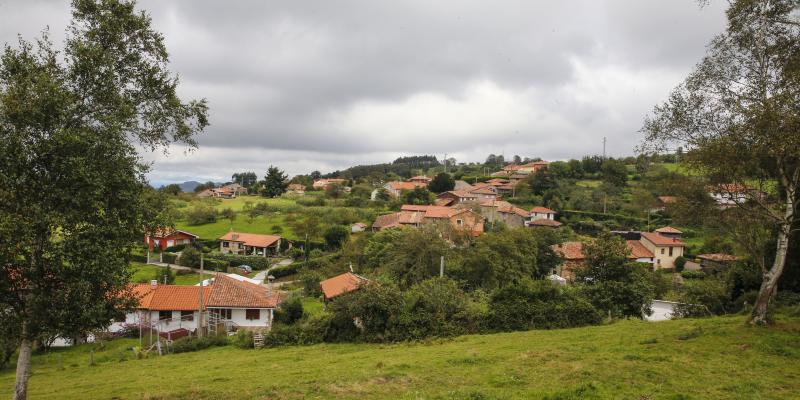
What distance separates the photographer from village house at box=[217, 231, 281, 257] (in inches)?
2502

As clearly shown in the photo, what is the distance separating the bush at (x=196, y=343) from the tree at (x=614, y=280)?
824 inches

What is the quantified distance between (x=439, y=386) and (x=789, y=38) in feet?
49.1

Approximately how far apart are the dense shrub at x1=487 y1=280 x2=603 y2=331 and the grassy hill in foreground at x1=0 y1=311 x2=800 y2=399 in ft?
8.19

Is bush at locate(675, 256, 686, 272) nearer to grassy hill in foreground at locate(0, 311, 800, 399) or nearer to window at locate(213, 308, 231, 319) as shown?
grassy hill in foreground at locate(0, 311, 800, 399)

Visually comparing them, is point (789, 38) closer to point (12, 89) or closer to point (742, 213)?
point (742, 213)

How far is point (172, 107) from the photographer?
467 inches

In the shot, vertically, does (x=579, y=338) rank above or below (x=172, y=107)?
below

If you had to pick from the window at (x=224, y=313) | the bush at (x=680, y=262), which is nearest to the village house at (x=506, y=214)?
the bush at (x=680, y=262)

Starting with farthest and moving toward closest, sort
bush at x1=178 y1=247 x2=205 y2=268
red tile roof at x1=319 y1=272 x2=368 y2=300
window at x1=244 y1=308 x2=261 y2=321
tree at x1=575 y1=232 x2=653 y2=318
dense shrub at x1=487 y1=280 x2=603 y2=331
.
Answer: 1. bush at x1=178 y1=247 x2=205 y2=268
2. window at x1=244 y1=308 x2=261 y2=321
3. red tile roof at x1=319 y1=272 x2=368 y2=300
4. tree at x1=575 y1=232 x2=653 y2=318
5. dense shrub at x1=487 y1=280 x2=603 y2=331

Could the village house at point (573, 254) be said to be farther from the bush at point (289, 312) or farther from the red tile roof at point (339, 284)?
the bush at point (289, 312)

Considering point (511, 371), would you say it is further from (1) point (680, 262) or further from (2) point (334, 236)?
(2) point (334, 236)

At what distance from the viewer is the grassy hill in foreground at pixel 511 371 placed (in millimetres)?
11016

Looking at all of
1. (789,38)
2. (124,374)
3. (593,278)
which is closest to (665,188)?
(789,38)

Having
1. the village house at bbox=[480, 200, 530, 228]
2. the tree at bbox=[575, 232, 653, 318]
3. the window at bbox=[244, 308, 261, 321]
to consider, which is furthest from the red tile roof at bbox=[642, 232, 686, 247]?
the window at bbox=[244, 308, 261, 321]
